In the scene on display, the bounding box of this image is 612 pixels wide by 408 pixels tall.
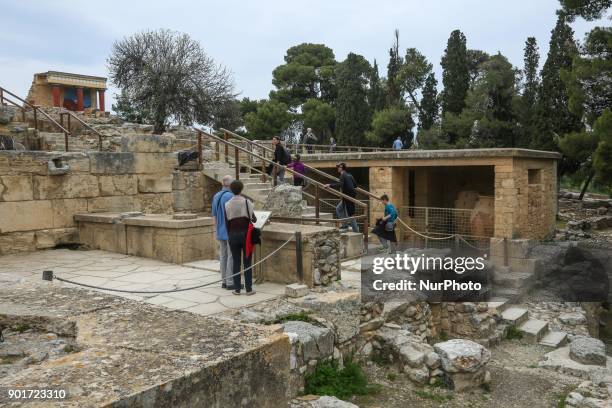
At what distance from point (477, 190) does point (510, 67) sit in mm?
10705

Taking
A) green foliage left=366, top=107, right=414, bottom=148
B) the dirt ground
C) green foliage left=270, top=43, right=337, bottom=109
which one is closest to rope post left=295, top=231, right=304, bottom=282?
the dirt ground

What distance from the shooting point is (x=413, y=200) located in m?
19.3

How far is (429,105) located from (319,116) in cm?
839

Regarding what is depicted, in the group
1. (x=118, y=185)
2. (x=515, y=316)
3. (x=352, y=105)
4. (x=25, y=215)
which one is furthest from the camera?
(x=352, y=105)

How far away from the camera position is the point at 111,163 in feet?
32.4

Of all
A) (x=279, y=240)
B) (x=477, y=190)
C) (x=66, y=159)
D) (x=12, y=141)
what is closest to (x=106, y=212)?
(x=66, y=159)

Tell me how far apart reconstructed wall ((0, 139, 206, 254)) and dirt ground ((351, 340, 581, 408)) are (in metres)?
6.19

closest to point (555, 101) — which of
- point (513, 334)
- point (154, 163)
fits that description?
point (513, 334)

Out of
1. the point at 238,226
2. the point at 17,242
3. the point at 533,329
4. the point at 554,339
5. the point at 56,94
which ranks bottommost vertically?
the point at 554,339

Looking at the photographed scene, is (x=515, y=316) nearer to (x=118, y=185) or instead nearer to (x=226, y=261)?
(x=226, y=261)

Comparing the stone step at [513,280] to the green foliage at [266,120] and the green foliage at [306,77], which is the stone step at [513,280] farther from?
the green foliage at [306,77]

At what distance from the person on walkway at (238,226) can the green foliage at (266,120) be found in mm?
29911

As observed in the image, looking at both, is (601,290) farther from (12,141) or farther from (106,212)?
(12,141)

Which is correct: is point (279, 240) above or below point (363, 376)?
above
